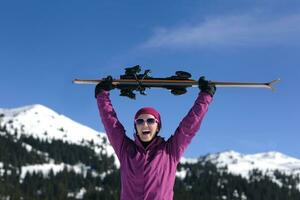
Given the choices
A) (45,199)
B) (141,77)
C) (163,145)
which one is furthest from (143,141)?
(45,199)

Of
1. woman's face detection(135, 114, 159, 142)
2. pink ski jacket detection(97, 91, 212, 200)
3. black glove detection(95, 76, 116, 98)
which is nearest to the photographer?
pink ski jacket detection(97, 91, 212, 200)

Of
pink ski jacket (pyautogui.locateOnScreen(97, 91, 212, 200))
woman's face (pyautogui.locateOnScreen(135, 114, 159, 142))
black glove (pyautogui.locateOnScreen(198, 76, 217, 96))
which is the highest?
black glove (pyautogui.locateOnScreen(198, 76, 217, 96))

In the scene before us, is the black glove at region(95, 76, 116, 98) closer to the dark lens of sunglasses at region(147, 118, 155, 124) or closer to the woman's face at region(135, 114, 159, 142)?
the woman's face at region(135, 114, 159, 142)

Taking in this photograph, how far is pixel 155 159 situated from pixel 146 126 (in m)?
0.42

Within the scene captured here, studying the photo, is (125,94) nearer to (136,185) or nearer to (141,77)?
(141,77)

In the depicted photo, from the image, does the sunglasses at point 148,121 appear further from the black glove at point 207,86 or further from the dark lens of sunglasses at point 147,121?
the black glove at point 207,86

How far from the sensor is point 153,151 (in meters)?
7.20

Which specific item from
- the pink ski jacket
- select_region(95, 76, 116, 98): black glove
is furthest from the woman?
select_region(95, 76, 116, 98): black glove

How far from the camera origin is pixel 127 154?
724 centimetres

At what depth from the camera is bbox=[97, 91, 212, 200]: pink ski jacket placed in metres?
7.00

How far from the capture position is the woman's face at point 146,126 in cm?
711

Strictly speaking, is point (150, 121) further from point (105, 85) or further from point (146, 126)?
point (105, 85)

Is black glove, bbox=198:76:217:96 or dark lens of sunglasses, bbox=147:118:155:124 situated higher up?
black glove, bbox=198:76:217:96

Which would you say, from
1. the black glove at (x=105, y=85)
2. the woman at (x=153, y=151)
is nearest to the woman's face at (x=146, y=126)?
the woman at (x=153, y=151)
